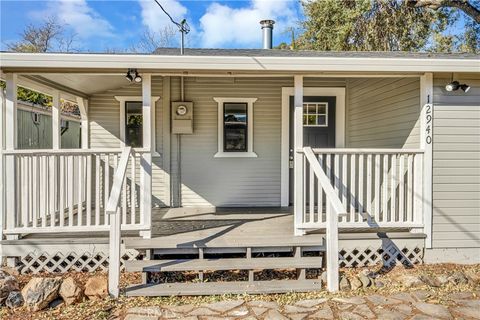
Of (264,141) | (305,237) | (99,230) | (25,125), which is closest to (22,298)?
(99,230)

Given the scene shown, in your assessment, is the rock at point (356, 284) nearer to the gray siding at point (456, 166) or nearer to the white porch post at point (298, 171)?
the white porch post at point (298, 171)

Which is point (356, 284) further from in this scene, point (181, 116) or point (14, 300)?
point (181, 116)

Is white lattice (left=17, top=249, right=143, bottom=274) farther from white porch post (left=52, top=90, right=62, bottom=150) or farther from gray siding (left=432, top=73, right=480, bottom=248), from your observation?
gray siding (left=432, top=73, right=480, bottom=248)

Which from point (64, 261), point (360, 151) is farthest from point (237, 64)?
point (64, 261)

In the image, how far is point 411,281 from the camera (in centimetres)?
359

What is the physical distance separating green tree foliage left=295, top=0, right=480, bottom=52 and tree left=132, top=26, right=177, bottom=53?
7572mm

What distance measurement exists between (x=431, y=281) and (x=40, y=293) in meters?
3.72

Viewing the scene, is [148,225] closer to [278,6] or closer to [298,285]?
[298,285]

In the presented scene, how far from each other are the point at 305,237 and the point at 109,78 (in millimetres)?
3316

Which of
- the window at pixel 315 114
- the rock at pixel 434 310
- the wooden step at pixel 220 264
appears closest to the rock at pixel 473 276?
the rock at pixel 434 310

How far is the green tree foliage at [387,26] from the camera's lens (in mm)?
12344

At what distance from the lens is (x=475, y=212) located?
4250 mm

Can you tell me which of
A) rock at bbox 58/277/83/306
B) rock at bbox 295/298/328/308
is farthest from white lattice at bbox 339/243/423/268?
rock at bbox 58/277/83/306

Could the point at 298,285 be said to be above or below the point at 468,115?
below
